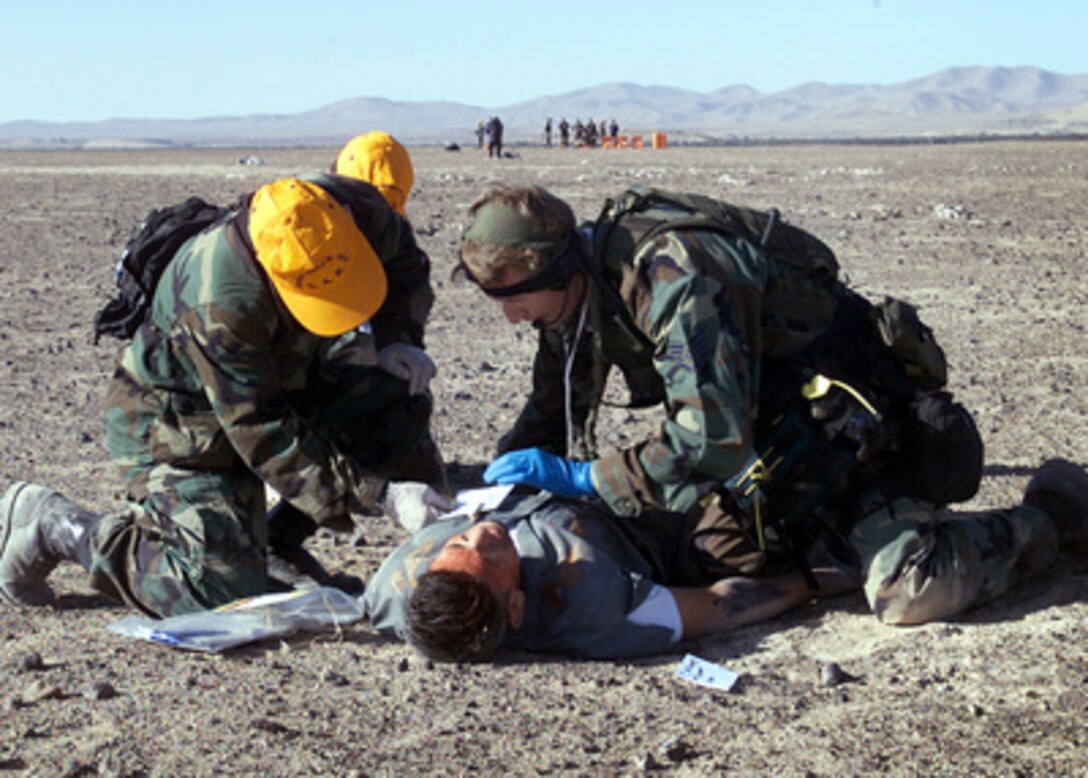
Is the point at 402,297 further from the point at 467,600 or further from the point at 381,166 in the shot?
the point at 467,600

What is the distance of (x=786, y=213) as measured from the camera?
1817cm

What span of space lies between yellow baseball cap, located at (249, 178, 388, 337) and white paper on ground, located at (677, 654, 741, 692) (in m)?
1.42

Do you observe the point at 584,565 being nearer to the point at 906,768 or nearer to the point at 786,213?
the point at 906,768

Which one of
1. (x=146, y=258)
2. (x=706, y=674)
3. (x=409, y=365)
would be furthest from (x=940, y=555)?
(x=146, y=258)

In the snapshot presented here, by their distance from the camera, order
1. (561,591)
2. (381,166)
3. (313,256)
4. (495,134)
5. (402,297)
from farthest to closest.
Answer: (495,134)
(381,166)
(402,297)
(561,591)
(313,256)

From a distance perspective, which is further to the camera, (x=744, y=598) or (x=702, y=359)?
(x=744, y=598)

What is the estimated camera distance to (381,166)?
250 inches

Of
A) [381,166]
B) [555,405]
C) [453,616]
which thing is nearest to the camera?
[453,616]

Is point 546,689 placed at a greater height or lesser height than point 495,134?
lesser

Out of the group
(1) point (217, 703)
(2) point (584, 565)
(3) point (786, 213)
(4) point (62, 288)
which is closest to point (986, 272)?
(3) point (786, 213)

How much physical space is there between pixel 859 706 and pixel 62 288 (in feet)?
33.4

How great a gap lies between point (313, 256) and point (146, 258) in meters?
0.88

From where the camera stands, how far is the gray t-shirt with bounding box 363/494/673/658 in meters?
4.59

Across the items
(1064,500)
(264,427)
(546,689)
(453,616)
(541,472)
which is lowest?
(546,689)
